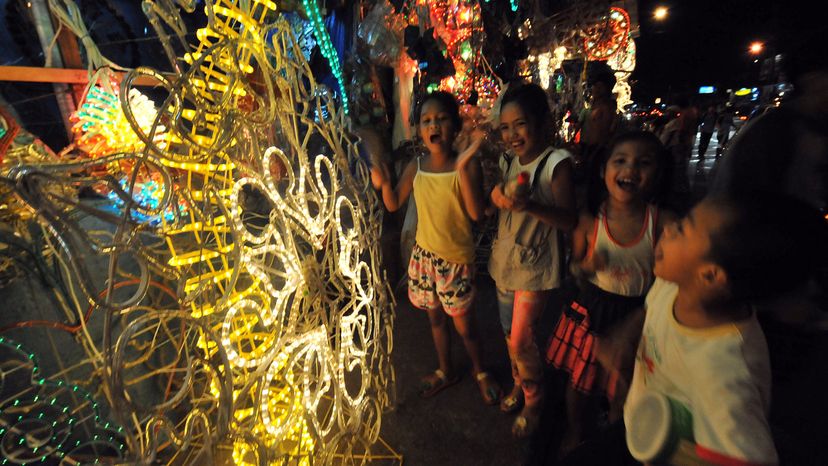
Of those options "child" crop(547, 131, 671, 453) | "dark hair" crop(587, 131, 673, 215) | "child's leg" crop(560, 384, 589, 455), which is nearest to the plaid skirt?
"child" crop(547, 131, 671, 453)

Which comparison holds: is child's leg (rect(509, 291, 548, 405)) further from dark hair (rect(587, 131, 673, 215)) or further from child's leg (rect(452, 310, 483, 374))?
dark hair (rect(587, 131, 673, 215))

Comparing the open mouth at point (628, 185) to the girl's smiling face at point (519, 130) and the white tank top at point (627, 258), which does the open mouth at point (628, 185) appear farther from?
the girl's smiling face at point (519, 130)

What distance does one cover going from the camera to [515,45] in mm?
2762

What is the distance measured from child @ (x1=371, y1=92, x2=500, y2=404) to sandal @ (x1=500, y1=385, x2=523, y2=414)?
0.08m

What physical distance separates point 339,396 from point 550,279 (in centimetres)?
109

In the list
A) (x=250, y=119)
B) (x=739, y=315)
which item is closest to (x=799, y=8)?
(x=739, y=315)

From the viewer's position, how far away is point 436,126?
1746 millimetres

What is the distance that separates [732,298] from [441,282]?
49.7 inches

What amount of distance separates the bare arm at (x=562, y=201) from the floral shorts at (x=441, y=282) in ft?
1.82

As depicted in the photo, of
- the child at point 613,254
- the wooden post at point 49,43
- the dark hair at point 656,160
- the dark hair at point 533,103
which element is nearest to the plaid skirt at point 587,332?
the child at point 613,254

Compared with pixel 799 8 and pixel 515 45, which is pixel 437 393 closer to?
pixel 515 45

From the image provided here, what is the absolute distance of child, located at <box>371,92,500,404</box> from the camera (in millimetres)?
1757

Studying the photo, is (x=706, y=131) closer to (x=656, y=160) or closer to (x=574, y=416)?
(x=656, y=160)

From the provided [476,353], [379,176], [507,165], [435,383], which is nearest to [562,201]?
[507,165]
